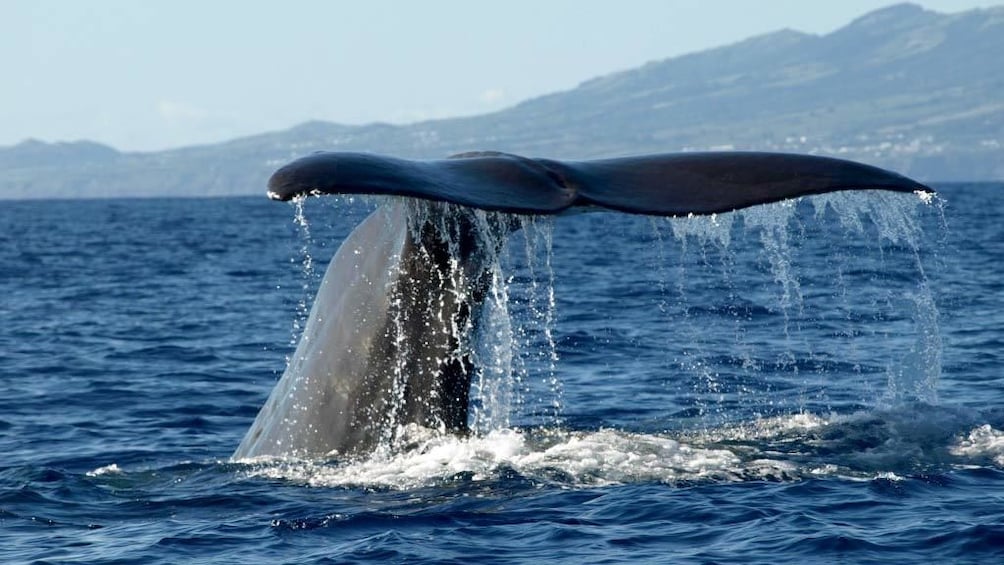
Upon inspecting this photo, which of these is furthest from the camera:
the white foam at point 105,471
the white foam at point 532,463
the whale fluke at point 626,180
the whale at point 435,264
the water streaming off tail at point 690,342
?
the white foam at point 105,471

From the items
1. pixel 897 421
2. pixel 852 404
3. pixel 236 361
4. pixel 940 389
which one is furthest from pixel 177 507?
pixel 236 361

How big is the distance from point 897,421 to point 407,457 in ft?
10.4

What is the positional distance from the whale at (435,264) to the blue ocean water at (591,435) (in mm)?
263

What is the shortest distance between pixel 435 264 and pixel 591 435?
229cm

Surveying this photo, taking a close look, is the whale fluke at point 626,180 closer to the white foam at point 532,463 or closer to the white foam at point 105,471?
the white foam at point 532,463

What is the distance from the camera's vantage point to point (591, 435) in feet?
29.0

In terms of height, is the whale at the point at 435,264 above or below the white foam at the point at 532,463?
above

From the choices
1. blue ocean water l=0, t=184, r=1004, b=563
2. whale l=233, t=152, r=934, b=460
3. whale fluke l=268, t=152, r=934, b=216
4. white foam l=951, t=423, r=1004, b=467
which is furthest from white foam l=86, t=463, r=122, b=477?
white foam l=951, t=423, r=1004, b=467

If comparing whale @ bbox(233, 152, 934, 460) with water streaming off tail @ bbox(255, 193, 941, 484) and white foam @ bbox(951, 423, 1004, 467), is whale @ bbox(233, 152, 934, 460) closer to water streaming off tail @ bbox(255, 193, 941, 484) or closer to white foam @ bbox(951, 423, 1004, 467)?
water streaming off tail @ bbox(255, 193, 941, 484)

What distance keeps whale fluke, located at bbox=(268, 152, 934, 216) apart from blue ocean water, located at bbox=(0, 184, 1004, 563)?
31cm

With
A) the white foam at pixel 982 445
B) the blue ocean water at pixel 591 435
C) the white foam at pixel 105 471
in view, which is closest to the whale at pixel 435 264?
the blue ocean water at pixel 591 435

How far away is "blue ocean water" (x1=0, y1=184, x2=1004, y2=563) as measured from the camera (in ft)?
22.6

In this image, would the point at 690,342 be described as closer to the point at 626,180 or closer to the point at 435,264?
the point at 435,264

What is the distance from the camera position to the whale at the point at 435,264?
6113 mm
